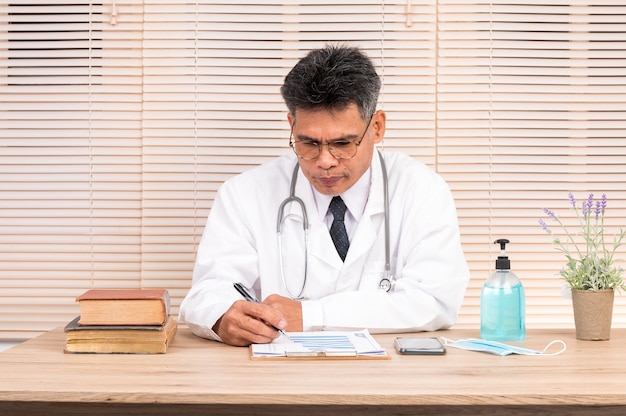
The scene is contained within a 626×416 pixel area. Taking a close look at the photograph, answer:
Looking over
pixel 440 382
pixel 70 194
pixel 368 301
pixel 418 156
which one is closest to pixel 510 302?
pixel 368 301

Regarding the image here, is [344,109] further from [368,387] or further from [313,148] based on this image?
[368,387]

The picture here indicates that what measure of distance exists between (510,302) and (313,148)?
0.70 m

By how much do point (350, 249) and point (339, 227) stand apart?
89 mm

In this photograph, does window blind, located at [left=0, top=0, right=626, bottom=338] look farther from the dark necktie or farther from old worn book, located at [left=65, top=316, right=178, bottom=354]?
old worn book, located at [left=65, top=316, right=178, bottom=354]

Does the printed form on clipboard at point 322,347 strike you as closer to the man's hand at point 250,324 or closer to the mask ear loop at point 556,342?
the man's hand at point 250,324

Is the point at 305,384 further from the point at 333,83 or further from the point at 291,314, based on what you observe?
the point at 333,83

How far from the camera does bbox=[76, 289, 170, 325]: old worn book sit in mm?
1783

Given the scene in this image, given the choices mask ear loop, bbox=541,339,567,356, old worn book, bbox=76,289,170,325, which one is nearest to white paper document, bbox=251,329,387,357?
old worn book, bbox=76,289,170,325

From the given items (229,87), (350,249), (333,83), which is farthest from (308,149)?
(229,87)

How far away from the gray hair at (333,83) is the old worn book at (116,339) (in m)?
0.82

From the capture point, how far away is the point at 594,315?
6.60 ft

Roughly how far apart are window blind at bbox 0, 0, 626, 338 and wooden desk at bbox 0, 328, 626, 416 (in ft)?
3.54

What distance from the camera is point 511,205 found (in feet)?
9.50

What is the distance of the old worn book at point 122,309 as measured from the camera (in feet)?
5.85
